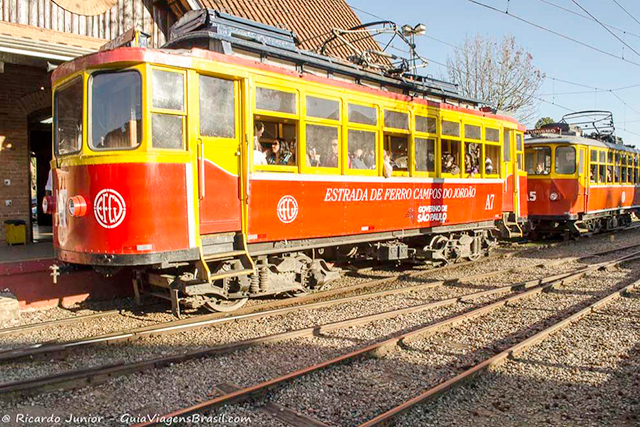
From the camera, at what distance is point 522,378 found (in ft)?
16.7

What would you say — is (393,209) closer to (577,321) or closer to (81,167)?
(577,321)

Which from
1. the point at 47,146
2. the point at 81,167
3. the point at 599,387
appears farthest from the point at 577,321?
the point at 47,146

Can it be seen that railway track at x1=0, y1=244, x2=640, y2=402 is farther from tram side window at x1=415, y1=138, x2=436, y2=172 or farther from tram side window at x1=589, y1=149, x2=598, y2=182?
tram side window at x1=589, y1=149, x2=598, y2=182

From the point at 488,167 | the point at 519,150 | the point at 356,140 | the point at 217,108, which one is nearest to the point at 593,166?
the point at 519,150

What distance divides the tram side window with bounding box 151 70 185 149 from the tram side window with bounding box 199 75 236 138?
0.91ft

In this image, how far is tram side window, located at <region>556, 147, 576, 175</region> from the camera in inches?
652

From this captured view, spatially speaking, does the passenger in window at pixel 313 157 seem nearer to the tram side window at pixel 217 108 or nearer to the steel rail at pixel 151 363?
the tram side window at pixel 217 108

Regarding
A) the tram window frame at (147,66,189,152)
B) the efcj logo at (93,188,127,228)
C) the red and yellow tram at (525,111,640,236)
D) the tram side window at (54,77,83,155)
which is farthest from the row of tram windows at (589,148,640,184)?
the tram side window at (54,77,83,155)

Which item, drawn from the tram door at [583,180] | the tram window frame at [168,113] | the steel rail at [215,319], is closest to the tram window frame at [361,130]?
the steel rail at [215,319]

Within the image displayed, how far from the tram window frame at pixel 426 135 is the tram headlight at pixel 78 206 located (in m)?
5.51

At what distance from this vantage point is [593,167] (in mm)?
17703

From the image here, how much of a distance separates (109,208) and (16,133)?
5878 millimetres

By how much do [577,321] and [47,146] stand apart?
42.9 ft

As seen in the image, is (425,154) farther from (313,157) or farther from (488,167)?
(313,157)
